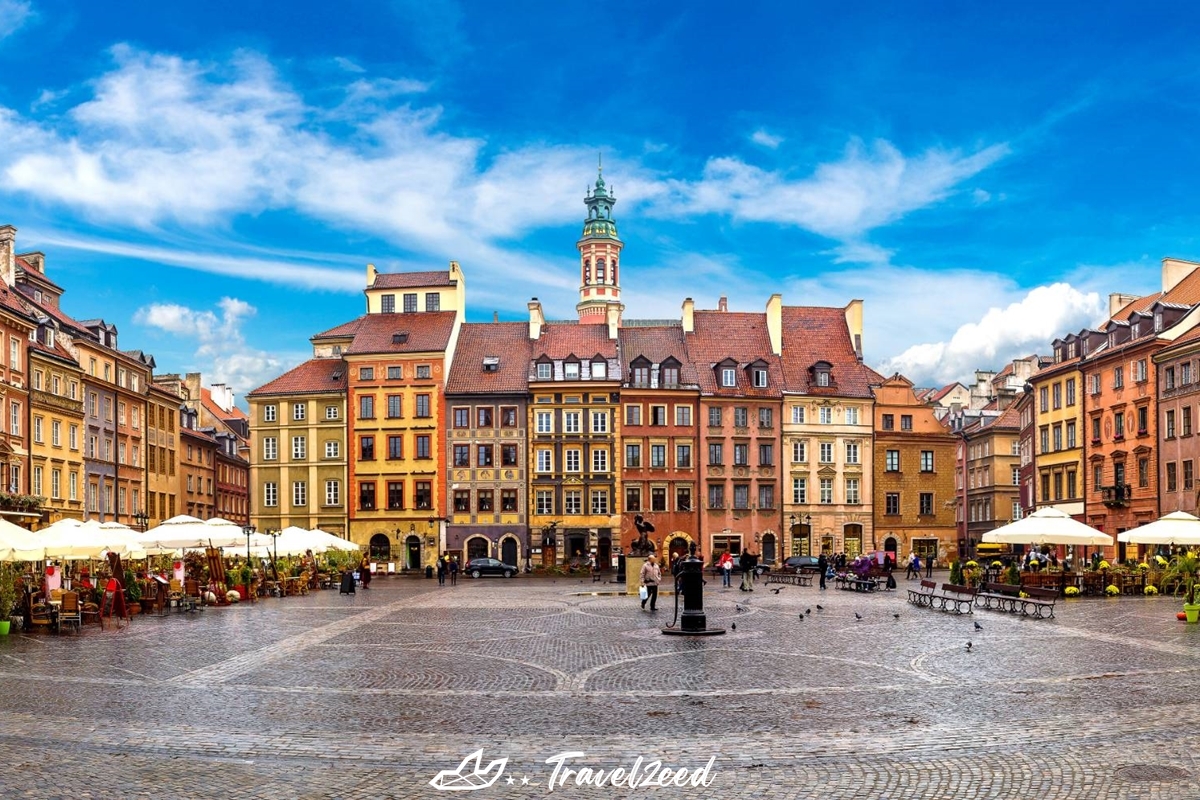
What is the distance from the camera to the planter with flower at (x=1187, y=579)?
93.0 ft

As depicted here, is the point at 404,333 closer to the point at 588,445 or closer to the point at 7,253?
the point at 588,445

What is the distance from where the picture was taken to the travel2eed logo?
11.7m

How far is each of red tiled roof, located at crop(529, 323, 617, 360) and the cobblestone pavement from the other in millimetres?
49518

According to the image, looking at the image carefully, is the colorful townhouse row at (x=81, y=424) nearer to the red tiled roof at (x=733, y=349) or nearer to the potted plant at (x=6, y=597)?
the potted plant at (x=6, y=597)

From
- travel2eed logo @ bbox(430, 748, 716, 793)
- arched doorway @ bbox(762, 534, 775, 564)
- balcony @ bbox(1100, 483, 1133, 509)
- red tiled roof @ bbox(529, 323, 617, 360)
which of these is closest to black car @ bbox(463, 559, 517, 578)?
red tiled roof @ bbox(529, 323, 617, 360)

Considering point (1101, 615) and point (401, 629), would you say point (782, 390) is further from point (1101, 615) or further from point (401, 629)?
point (401, 629)

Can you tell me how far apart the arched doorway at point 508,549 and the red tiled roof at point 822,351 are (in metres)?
18.7

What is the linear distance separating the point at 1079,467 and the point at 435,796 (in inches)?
2359

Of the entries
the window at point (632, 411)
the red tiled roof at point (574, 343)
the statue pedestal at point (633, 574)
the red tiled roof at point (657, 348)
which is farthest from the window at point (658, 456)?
the statue pedestal at point (633, 574)

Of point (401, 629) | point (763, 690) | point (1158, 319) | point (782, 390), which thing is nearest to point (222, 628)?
point (401, 629)

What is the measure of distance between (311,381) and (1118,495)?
46.1m

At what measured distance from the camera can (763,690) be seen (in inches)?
692

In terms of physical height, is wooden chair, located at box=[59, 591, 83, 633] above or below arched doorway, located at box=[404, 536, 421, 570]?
above

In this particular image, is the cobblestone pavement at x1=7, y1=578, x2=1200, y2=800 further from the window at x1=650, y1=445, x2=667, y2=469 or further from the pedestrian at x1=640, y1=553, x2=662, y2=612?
the window at x1=650, y1=445, x2=667, y2=469
